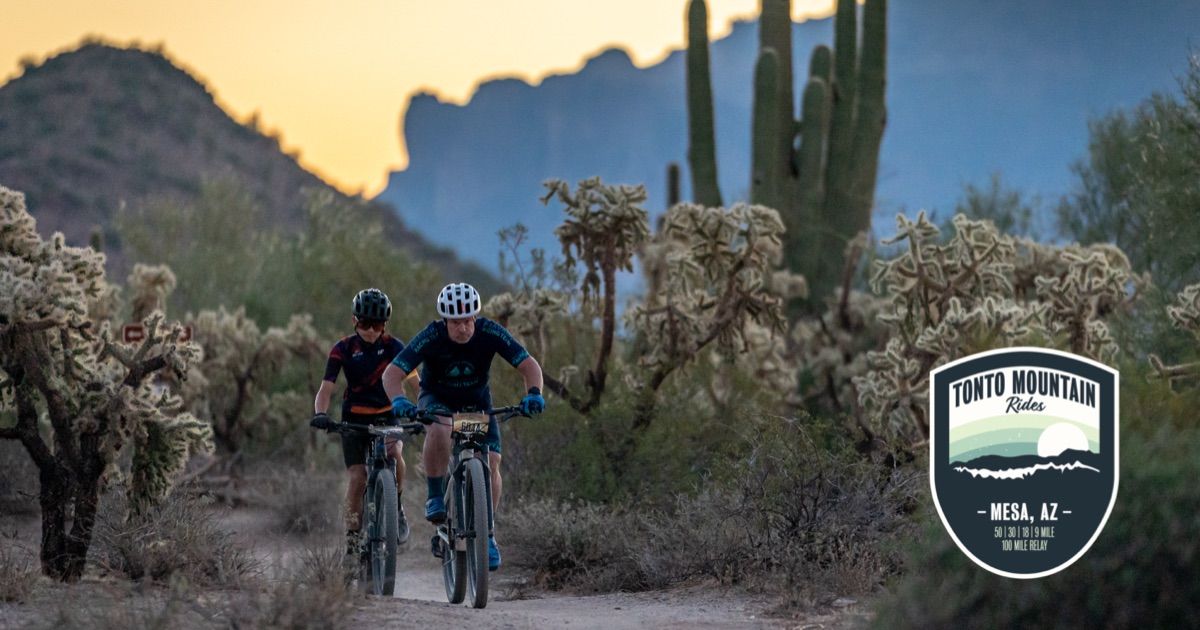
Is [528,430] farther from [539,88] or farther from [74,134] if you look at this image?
[539,88]

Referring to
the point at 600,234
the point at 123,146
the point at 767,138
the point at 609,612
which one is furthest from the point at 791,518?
the point at 123,146

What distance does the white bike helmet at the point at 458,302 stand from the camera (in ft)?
30.2

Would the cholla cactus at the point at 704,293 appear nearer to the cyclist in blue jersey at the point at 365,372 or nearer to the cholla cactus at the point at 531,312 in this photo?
the cholla cactus at the point at 531,312

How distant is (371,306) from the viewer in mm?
10281

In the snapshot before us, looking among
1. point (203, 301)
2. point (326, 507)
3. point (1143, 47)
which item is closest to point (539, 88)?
point (1143, 47)

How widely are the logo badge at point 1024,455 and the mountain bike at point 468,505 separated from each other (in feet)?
9.92

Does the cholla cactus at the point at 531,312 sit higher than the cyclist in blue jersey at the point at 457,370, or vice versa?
the cholla cactus at the point at 531,312

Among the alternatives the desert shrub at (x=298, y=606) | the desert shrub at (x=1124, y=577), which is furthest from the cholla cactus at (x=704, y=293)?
the desert shrub at (x=1124, y=577)

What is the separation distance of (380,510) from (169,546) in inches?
54.0

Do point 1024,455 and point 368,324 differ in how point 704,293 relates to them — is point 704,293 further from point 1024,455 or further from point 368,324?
point 1024,455

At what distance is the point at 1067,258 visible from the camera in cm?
1664

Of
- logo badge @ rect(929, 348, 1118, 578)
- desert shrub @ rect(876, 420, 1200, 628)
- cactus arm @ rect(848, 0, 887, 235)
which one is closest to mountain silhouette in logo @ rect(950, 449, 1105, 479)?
logo badge @ rect(929, 348, 1118, 578)

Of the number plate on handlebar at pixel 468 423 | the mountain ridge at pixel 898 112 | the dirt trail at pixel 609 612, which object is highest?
the mountain ridge at pixel 898 112

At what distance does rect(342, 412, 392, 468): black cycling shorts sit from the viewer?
406 inches
